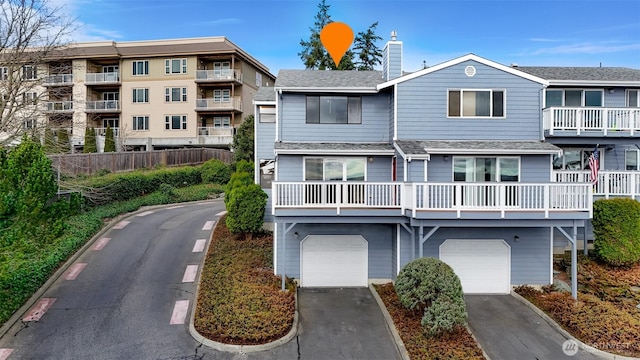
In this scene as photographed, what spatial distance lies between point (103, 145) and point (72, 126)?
71.7ft

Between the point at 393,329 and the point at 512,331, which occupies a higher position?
the point at 393,329

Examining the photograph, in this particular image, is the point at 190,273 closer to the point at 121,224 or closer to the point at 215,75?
the point at 121,224

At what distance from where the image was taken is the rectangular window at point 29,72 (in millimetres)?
15172

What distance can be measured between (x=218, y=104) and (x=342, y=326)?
2978 centimetres

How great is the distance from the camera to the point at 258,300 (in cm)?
1129

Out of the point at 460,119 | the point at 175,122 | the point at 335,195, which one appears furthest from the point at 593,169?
the point at 175,122

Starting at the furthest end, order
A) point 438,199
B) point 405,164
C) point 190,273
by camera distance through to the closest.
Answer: point 190,273
point 405,164
point 438,199

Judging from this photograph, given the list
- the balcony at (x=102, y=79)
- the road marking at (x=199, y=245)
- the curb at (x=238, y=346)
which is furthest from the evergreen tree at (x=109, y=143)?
the curb at (x=238, y=346)

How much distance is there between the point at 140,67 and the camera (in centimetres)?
3728

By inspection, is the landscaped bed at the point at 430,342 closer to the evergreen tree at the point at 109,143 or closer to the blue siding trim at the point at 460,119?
the blue siding trim at the point at 460,119

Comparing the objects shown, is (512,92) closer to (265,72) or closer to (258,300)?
(258,300)

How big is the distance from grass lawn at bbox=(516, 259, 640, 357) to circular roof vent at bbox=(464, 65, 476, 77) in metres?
7.72

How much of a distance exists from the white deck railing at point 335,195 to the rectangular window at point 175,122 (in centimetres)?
2745

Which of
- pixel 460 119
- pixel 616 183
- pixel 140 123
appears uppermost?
pixel 140 123
